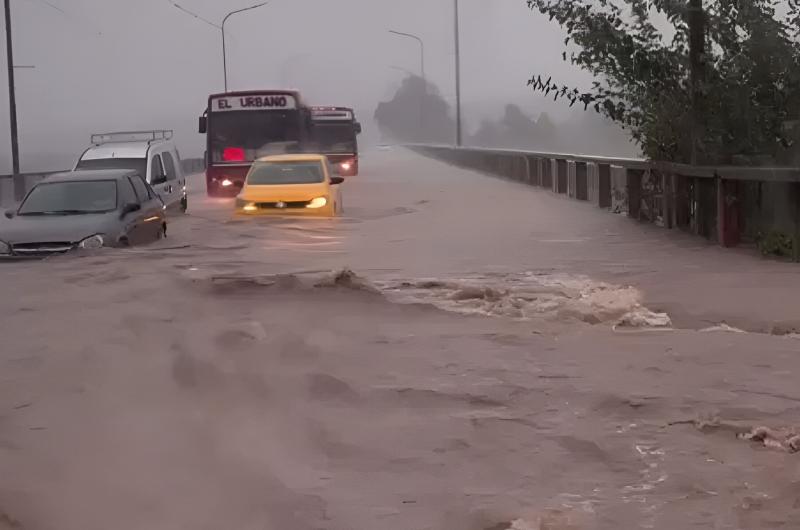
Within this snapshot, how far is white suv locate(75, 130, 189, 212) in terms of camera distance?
860 inches

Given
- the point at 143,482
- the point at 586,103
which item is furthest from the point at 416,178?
the point at 143,482

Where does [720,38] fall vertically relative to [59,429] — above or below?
above

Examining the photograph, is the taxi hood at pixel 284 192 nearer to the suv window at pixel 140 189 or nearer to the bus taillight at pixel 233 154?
the suv window at pixel 140 189

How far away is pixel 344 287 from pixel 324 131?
132 feet

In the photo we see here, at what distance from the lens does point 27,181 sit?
33938 mm

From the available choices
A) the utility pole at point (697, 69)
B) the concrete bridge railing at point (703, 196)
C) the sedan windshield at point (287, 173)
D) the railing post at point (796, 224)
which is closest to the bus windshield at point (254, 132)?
the concrete bridge railing at point (703, 196)

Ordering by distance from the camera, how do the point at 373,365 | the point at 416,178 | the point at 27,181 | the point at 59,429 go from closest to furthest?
the point at 59,429, the point at 373,365, the point at 27,181, the point at 416,178

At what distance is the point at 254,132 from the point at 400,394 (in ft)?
79.4

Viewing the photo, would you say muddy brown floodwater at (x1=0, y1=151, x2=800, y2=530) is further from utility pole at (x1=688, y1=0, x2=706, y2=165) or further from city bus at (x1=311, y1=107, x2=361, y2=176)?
city bus at (x1=311, y1=107, x2=361, y2=176)

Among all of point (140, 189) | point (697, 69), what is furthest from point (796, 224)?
point (140, 189)

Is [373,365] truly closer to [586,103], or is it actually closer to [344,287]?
[344,287]

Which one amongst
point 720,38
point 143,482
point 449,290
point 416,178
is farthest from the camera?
point 416,178

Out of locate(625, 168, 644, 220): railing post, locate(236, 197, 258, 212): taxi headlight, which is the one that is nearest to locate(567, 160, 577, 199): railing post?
locate(625, 168, 644, 220): railing post

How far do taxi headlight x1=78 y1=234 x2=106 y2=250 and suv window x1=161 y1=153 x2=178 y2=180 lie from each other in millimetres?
7917
